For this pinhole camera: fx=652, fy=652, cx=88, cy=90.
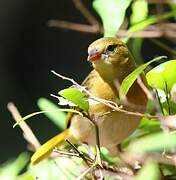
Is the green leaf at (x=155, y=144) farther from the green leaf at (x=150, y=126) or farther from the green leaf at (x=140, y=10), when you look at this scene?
the green leaf at (x=140, y=10)

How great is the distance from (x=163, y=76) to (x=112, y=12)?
15cm

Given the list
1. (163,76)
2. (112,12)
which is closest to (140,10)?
(112,12)

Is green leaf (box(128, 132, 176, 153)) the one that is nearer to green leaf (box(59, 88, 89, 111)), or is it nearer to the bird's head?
green leaf (box(59, 88, 89, 111))

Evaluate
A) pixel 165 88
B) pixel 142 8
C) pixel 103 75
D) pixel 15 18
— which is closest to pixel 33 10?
pixel 15 18

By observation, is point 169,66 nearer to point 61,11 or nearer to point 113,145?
point 113,145

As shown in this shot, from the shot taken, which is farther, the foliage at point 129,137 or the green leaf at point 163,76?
the green leaf at point 163,76

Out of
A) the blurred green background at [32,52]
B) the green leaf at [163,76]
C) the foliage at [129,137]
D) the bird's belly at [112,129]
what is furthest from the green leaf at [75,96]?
the blurred green background at [32,52]

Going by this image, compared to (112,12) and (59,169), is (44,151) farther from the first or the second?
(112,12)

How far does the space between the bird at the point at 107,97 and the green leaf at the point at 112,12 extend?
0.67 ft

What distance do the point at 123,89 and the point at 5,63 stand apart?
2.70 m

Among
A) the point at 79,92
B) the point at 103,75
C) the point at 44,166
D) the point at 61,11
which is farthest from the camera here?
the point at 61,11

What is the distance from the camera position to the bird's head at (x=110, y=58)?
1405mm

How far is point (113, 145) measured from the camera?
1213mm

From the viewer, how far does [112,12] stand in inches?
41.3
